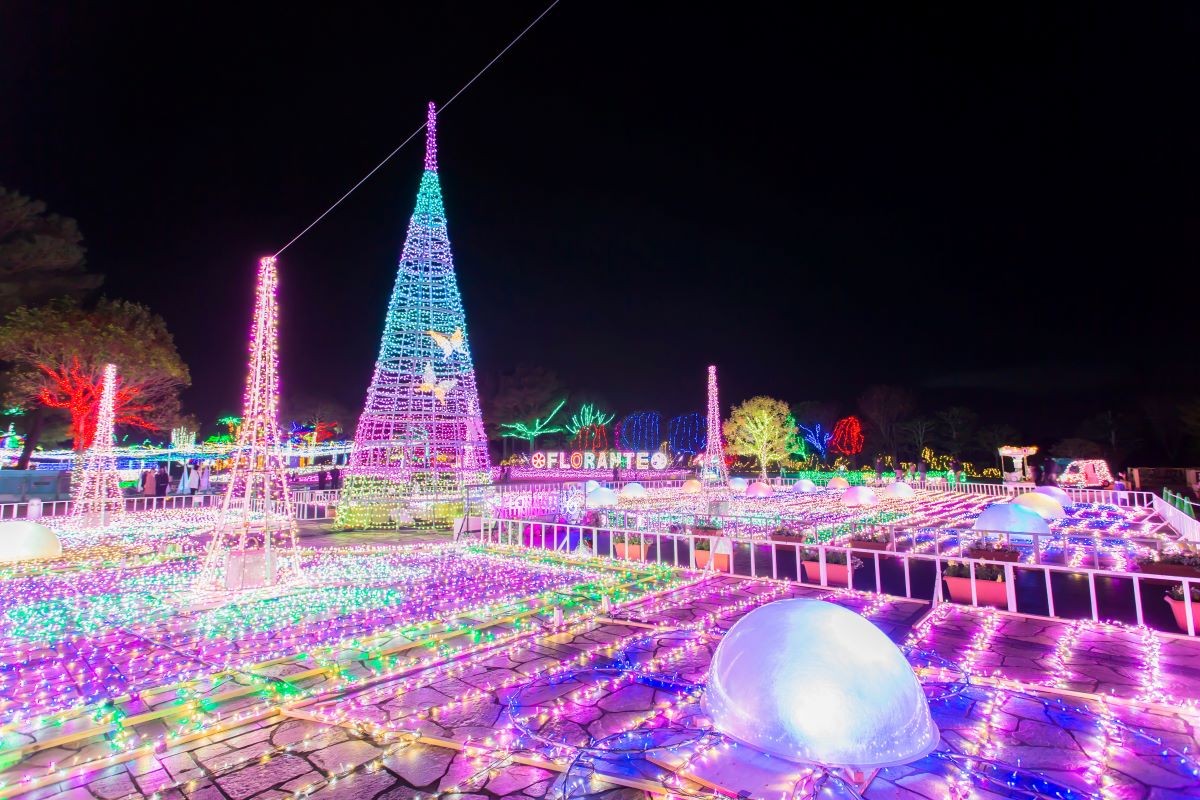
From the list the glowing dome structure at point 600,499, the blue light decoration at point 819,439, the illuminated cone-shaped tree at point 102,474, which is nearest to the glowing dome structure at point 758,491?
the glowing dome structure at point 600,499

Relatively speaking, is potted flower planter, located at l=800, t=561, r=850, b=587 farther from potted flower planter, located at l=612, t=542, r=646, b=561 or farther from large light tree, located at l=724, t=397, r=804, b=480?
large light tree, located at l=724, t=397, r=804, b=480

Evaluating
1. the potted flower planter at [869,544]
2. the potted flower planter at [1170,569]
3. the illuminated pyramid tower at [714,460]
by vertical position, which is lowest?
the potted flower planter at [869,544]

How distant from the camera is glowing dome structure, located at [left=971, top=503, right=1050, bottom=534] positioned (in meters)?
8.91

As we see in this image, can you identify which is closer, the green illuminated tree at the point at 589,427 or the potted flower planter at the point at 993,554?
the potted flower planter at the point at 993,554

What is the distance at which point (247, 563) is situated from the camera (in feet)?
22.3

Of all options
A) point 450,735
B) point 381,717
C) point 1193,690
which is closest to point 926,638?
point 1193,690

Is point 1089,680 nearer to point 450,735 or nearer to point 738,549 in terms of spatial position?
point 450,735

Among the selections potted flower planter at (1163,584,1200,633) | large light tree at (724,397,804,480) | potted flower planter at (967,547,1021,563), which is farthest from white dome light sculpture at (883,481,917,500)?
large light tree at (724,397,804,480)

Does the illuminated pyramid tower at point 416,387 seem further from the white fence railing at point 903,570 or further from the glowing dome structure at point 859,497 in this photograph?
the glowing dome structure at point 859,497

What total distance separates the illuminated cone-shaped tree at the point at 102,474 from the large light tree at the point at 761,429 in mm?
31212

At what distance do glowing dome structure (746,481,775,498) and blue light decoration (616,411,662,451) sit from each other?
115 feet

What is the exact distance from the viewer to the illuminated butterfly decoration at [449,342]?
12859mm

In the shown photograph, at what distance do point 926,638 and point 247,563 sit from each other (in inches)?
283

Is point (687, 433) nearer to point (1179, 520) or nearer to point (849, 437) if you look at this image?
point (849, 437)
